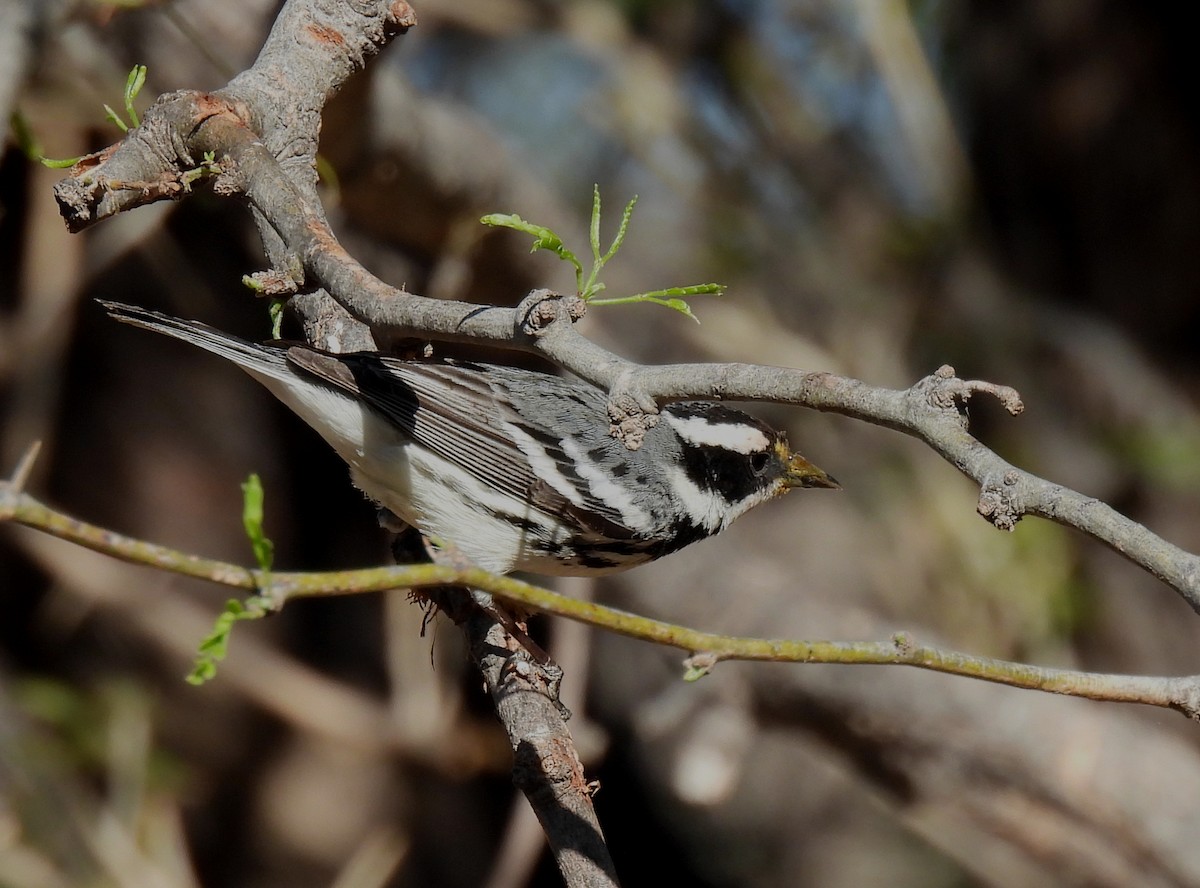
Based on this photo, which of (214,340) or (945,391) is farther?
(214,340)

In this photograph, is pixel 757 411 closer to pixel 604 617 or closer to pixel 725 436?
pixel 725 436

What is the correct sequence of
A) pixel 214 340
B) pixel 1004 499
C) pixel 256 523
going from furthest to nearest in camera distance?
pixel 214 340
pixel 1004 499
pixel 256 523

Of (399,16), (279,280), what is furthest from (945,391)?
(399,16)

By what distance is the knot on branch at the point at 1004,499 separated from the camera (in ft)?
5.72

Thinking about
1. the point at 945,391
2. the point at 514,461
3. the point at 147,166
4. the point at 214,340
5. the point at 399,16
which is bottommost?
the point at 214,340

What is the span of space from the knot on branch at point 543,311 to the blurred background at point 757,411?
6.88 ft

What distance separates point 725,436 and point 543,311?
2016 mm

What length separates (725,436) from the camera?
387cm

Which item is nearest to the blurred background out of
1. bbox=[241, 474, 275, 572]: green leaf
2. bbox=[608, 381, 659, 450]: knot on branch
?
bbox=[608, 381, 659, 450]: knot on branch

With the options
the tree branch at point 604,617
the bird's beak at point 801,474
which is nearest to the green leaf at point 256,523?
the tree branch at point 604,617

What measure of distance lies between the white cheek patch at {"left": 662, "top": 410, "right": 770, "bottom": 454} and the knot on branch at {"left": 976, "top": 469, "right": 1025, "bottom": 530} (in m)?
2.11

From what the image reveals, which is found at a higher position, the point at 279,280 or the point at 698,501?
the point at 698,501

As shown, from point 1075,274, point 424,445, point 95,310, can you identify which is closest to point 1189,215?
point 1075,274

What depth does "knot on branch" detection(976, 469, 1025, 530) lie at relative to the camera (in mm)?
1744
